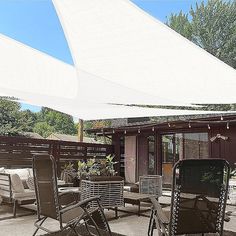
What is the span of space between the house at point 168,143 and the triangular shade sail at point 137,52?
269 inches

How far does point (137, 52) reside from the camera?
5.33 m

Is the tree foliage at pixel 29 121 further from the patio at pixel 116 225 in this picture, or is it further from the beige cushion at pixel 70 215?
the beige cushion at pixel 70 215

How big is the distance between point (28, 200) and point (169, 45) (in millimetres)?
3862

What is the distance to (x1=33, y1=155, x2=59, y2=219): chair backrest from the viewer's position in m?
4.03

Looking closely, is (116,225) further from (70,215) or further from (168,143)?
(168,143)

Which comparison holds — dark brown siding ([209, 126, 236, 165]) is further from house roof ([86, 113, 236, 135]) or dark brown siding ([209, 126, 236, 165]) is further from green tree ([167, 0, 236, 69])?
green tree ([167, 0, 236, 69])

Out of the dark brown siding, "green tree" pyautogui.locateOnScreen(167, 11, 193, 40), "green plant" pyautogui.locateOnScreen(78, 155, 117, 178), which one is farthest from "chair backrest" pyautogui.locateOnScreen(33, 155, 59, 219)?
"green tree" pyautogui.locateOnScreen(167, 11, 193, 40)

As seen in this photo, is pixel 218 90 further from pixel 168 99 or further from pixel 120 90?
pixel 120 90

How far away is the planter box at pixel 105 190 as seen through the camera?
612 cm

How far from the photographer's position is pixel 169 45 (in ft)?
16.5

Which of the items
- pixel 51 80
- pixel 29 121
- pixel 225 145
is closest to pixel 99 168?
pixel 51 80

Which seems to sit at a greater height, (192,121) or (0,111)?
(0,111)

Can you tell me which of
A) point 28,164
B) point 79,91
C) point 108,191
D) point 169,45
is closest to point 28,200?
point 108,191

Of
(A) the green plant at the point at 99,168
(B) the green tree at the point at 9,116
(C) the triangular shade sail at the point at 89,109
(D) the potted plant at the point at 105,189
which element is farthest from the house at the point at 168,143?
(B) the green tree at the point at 9,116
